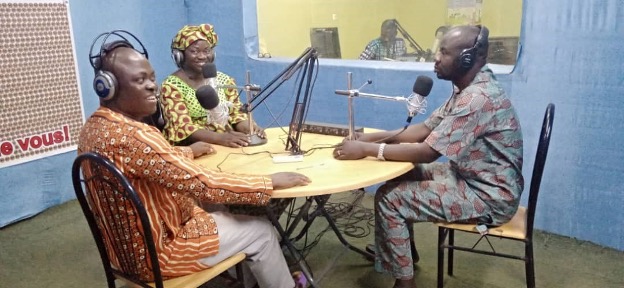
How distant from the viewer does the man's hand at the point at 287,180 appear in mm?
1659

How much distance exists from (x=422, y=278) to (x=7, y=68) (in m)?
2.66

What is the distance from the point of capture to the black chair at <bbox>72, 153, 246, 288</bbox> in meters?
1.41

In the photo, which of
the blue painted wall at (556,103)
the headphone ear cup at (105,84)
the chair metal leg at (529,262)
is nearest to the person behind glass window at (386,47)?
the blue painted wall at (556,103)

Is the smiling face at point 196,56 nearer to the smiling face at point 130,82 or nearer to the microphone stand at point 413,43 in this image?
the smiling face at point 130,82

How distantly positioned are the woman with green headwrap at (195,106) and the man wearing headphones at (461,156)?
59 centimetres

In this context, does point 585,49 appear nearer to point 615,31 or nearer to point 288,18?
point 615,31

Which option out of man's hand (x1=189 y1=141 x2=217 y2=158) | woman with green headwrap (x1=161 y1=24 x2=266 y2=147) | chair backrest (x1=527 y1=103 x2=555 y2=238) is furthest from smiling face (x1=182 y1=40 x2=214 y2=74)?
chair backrest (x1=527 y1=103 x2=555 y2=238)

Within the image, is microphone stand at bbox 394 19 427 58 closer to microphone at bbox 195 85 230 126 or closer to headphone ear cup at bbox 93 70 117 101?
microphone at bbox 195 85 230 126

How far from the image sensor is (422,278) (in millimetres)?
2396

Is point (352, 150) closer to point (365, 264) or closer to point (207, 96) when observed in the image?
point (207, 96)

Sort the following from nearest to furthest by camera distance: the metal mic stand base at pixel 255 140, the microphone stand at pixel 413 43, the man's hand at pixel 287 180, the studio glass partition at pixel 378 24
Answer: the man's hand at pixel 287 180 < the metal mic stand base at pixel 255 140 < the studio glass partition at pixel 378 24 < the microphone stand at pixel 413 43

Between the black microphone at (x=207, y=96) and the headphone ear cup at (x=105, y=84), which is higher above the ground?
the headphone ear cup at (x=105, y=84)

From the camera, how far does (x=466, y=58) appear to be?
1.93 m

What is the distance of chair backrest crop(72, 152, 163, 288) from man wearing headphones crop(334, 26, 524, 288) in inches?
32.9
